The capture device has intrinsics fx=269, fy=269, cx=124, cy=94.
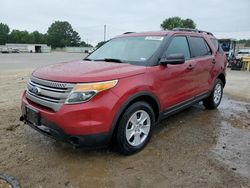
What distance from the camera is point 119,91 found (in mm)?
3449

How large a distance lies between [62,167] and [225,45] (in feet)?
70.5

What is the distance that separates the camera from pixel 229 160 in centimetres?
377

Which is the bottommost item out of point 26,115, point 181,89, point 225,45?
point 26,115

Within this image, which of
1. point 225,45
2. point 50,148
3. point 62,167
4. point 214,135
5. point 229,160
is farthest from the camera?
point 225,45

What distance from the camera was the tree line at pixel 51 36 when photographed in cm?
10326

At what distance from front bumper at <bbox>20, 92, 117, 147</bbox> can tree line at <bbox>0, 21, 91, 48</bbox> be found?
354 feet

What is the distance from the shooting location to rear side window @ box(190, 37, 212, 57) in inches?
209

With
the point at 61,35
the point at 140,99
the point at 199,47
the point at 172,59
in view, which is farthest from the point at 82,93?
the point at 61,35

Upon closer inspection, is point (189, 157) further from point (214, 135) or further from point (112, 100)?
point (112, 100)

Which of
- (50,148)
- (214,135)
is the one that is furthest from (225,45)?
(50,148)

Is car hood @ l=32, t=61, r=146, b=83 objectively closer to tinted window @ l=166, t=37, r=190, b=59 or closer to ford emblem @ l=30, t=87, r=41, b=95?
ford emblem @ l=30, t=87, r=41, b=95

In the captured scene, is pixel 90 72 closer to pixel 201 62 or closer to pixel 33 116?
pixel 33 116

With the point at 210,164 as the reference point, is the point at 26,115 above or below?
above

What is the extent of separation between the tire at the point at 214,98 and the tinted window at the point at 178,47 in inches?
61.2
